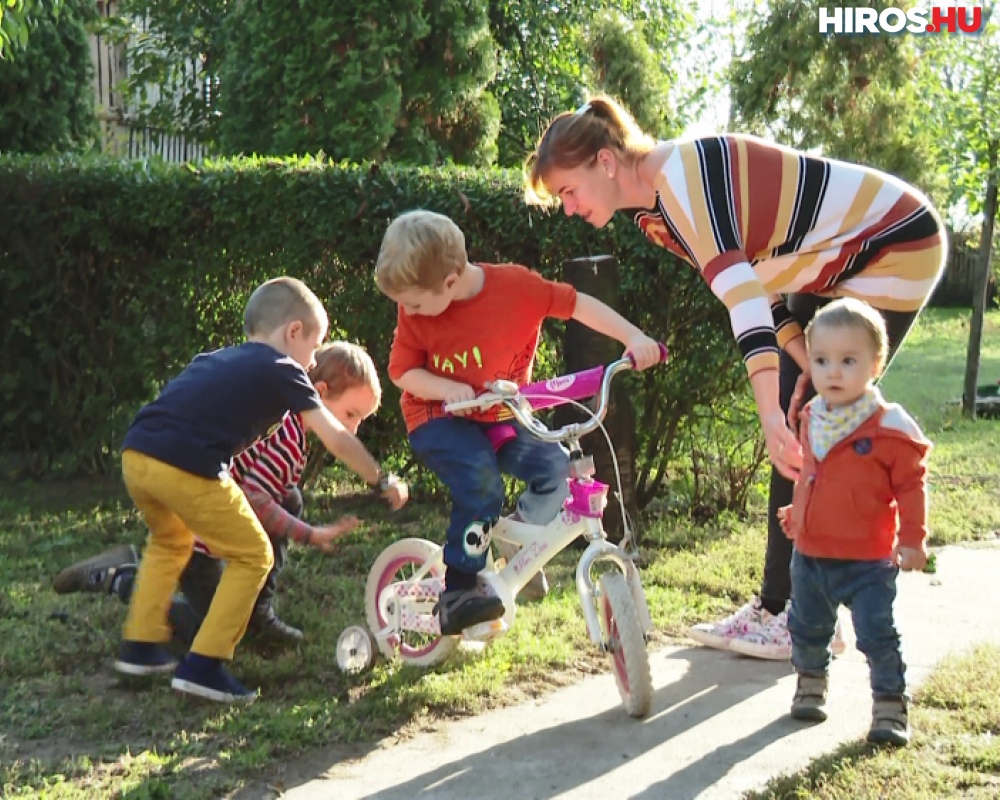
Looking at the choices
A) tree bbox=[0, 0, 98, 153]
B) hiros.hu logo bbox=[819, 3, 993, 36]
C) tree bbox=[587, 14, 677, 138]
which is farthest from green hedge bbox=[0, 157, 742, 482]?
tree bbox=[587, 14, 677, 138]

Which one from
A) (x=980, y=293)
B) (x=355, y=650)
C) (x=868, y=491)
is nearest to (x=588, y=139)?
(x=868, y=491)

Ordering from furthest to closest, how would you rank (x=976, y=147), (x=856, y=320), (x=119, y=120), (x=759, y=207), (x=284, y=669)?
(x=119, y=120)
(x=976, y=147)
(x=284, y=669)
(x=759, y=207)
(x=856, y=320)

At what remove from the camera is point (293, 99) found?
10625mm

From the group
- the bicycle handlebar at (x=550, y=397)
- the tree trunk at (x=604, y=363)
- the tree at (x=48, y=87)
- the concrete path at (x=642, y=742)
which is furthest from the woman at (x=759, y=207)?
the tree at (x=48, y=87)

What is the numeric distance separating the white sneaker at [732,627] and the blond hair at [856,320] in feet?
3.96

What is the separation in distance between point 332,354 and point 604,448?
1807 mm

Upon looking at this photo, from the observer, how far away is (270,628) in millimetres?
4391

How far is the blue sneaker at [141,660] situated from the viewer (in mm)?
4031

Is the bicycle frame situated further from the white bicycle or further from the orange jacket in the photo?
the orange jacket

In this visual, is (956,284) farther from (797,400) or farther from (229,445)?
(229,445)

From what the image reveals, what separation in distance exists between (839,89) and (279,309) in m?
11.8

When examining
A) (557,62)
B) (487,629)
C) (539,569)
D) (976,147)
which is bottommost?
(487,629)

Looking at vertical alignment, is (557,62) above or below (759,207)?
above

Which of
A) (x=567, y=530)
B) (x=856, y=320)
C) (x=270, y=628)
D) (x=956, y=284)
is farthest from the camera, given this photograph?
(x=956, y=284)
